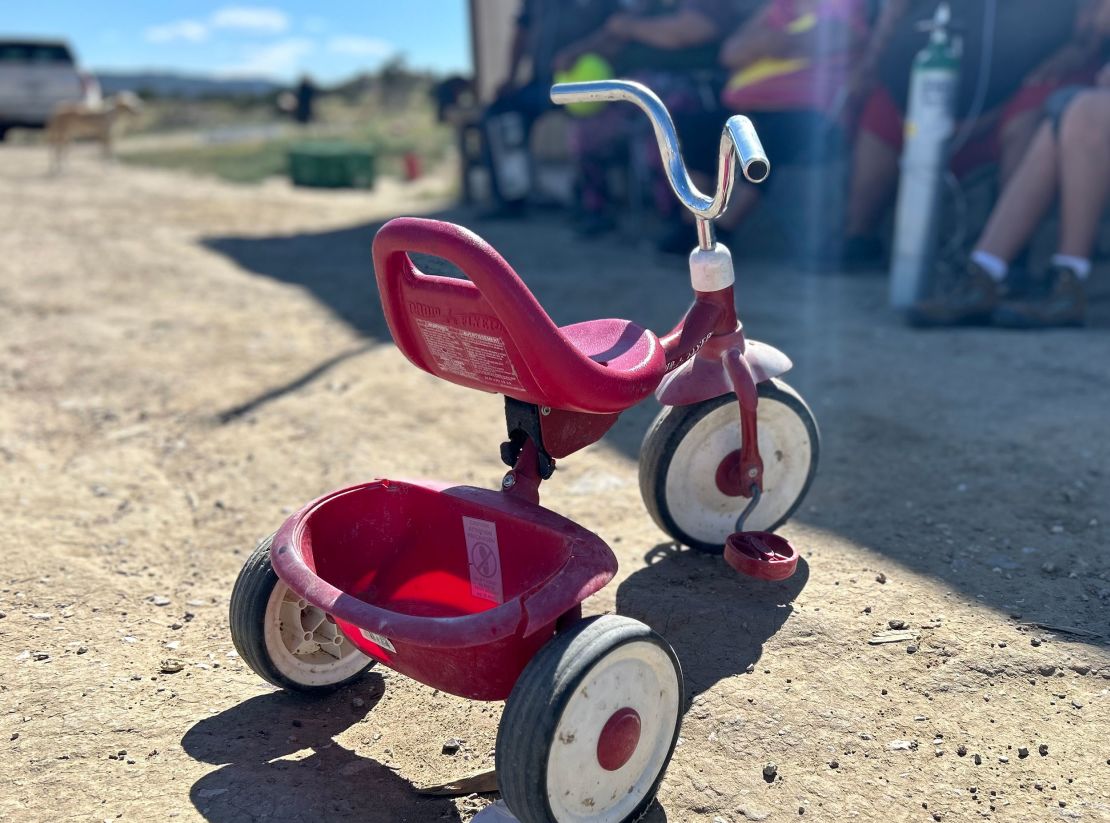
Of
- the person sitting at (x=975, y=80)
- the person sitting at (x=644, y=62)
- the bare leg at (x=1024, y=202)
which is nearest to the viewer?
the bare leg at (x=1024, y=202)

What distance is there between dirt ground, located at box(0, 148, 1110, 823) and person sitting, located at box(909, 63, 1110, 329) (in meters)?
0.15

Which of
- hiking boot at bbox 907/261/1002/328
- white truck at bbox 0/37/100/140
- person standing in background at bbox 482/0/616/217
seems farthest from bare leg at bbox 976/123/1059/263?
white truck at bbox 0/37/100/140

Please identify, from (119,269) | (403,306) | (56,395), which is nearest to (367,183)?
(119,269)

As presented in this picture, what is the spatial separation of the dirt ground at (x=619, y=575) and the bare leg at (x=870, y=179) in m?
0.63

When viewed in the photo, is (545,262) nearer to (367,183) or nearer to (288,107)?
(367,183)

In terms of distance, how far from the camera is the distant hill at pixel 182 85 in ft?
117

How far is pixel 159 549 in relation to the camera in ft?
9.05

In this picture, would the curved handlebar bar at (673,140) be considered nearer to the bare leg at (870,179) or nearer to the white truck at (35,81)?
the bare leg at (870,179)

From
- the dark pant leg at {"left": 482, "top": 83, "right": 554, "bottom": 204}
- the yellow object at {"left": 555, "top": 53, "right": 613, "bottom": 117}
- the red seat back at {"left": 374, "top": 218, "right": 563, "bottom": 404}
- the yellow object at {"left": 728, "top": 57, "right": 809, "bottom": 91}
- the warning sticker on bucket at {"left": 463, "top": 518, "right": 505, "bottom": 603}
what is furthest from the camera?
the dark pant leg at {"left": 482, "top": 83, "right": 554, "bottom": 204}

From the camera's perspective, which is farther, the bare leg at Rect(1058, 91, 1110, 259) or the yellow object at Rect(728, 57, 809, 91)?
the yellow object at Rect(728, 57, 809, 91)

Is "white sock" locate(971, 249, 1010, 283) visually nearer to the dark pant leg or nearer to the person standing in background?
the person standing in background

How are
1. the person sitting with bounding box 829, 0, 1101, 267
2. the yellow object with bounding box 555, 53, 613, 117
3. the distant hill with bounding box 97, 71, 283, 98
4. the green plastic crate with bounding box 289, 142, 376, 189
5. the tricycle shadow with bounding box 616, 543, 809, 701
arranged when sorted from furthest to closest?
the distant hill with bounding box 97, 71, 283, 98, the green plastic crate with bounding box 289, 142, 376, 189, the yellow object with bounding box 555, 53, 613, 117, the person sitting with bounding box 829, 0, 1101, 267, the tricycle shadow with bounding box 616, 543, 809, 701

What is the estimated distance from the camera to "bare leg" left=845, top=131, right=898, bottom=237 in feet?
17.6

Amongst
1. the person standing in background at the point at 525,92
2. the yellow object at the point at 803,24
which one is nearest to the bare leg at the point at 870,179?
the yellow object at the point at 803,24
